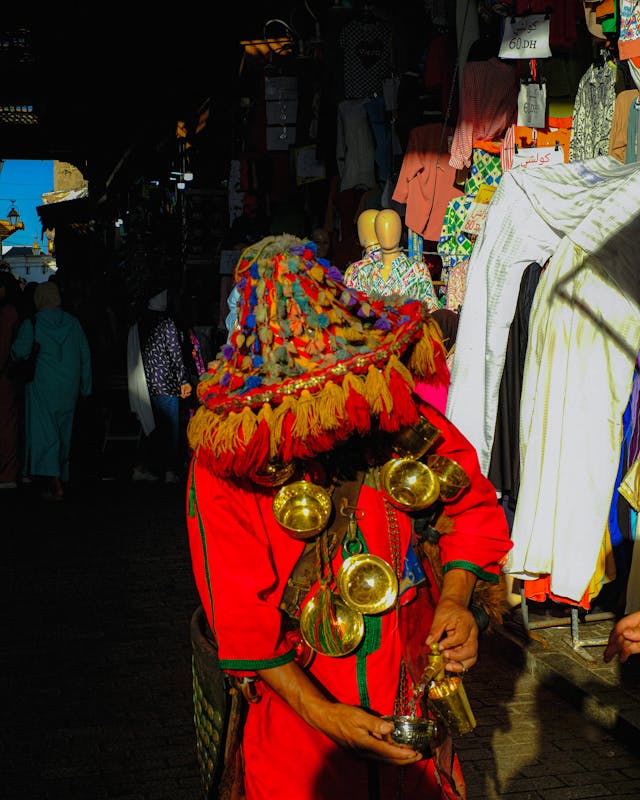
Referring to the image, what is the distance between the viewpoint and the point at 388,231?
27.3 feet

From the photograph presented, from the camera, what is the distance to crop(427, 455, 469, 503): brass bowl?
272cm

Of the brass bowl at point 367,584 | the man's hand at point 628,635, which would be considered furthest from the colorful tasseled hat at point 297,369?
the man's hand at point 628,635

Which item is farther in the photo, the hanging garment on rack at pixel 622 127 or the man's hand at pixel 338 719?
the hanging garment on rack at pixel 622 127

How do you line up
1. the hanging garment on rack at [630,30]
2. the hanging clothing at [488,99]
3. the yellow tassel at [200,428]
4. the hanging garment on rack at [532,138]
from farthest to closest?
1. the hanging clothing at [488,99]
2. the hanging garment on rack at [532,138]
3. the hanging garment on rack at [630,30]
4. the yellow tassel at [200,428]

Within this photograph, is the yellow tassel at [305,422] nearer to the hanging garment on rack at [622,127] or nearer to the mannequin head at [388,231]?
the hanging garment on rack at [622,127]

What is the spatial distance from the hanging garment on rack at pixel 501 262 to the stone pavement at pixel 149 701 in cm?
125

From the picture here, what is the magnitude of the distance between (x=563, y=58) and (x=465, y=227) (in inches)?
53.0

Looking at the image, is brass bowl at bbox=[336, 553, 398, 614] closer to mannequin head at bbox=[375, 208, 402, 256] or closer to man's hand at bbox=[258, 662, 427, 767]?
man's hand at bbox=[258, 662, 427, 767]

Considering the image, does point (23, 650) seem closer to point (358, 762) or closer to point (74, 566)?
point (74, 566)

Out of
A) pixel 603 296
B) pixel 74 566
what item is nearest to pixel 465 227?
pixel 603 296

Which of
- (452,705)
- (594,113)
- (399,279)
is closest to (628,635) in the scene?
(452,705)

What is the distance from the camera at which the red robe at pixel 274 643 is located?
2.44m

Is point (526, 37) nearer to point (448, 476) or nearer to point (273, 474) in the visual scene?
point (448, 476)

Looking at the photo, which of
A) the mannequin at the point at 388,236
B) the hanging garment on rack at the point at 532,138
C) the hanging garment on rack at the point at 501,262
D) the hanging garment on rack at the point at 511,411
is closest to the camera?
the hanging garment on rack at the point at 501,262
